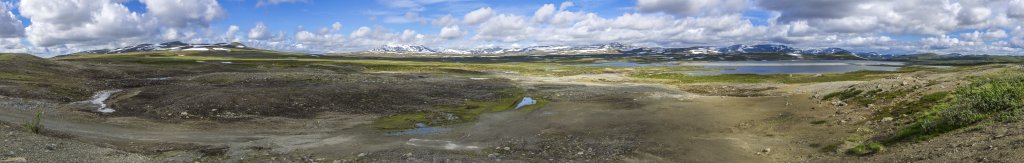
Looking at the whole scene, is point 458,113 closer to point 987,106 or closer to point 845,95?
point 845,95

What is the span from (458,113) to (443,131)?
10.8m

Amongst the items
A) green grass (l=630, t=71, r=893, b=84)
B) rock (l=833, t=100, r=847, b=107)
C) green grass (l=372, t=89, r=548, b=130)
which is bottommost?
green grass (l=630, t=71, r=893, b=84)

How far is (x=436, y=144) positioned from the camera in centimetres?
2809

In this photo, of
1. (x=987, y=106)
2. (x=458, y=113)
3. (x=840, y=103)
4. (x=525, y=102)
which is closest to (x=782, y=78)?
(x=840, y=103)

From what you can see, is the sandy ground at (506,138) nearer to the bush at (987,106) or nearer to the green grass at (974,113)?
the green grass at (974,113)

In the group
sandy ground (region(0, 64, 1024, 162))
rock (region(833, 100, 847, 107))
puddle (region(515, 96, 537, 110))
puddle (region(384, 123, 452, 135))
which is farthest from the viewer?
puddle (region(515, 96, 537, 110))

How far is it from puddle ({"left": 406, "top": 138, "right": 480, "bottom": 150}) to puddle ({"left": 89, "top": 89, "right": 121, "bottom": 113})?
25.9 meters

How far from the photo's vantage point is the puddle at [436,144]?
2719cm

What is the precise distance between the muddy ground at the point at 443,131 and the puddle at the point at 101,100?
784 millimetres

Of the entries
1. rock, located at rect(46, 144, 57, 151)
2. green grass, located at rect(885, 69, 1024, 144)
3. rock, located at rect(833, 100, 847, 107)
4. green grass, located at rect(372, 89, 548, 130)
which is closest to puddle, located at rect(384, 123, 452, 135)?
green grass, located at rect(372, 89, 548, 130)

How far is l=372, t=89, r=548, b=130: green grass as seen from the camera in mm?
38378

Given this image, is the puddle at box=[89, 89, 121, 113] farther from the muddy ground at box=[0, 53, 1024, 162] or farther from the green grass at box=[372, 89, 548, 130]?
the green grass at box=[372, 89, 548, 130]

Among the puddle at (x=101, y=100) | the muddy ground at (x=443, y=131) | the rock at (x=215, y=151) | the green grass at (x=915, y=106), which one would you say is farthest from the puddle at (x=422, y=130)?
the green grass at (x=915, y=106)

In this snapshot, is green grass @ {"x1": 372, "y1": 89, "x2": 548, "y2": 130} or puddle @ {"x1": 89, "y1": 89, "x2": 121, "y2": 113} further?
puddle @ {"x1": 89, "y1": 89, "x2": 121, "y2": 113}
